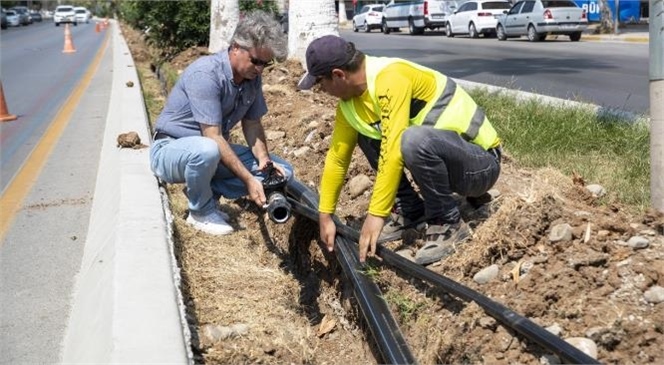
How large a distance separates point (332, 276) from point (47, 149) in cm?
539

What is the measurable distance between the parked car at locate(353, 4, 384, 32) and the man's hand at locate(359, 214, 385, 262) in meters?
37.9

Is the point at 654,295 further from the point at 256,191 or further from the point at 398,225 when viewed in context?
the point at 256,191

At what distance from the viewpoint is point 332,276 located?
4578mm

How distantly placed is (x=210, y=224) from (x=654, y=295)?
287 centimetres

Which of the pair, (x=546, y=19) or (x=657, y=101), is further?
(x=546, y=19)

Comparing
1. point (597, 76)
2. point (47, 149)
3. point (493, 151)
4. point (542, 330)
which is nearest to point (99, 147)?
point (47, 149)

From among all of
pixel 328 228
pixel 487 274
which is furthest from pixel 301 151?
pixel 487 274

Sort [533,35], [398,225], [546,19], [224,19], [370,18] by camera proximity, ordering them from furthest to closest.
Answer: [370,18] → [533,35] → [546,19] → [224,19] → [398,225]

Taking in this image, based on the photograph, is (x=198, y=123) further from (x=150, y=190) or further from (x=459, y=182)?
(x=459, y=182)

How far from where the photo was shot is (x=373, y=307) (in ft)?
11.4

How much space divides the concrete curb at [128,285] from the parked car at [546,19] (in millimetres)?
22031

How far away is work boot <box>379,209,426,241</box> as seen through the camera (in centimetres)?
425

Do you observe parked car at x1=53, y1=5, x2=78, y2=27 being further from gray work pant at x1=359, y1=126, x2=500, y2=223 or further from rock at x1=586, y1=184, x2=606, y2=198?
gray work pant at x1=359, y1=126, x2=500, y2=223

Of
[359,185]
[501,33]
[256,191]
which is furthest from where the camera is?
[501,33]
